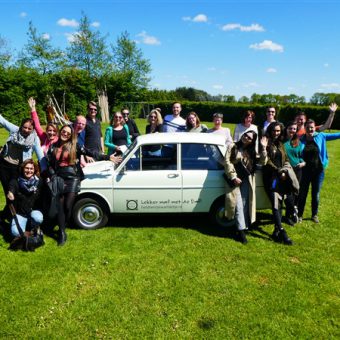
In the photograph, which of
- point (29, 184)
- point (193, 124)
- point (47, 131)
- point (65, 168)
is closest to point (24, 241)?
point (29, 184)

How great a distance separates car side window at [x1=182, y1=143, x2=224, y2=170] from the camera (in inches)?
227

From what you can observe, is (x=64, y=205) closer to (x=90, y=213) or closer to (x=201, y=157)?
(x=90, y=213)

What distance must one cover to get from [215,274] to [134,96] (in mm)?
33657

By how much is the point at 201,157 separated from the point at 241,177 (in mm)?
775

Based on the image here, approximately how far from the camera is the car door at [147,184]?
5699 mm

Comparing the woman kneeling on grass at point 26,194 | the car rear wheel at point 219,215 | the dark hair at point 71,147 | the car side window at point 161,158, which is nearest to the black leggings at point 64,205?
the woman kneeling on grass at point 26,194

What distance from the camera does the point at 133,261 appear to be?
493 cm

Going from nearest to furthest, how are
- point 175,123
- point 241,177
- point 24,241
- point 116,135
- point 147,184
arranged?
point 24,241 < point 241,177 < point 147,184 < point 116,135 < point 175,123

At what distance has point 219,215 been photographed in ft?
19.6

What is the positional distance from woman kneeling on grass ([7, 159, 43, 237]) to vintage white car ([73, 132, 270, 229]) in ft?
2.44

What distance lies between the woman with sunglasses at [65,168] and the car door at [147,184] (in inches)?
27.7

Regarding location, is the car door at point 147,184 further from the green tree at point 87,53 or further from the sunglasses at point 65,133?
the green tree at point 87,53

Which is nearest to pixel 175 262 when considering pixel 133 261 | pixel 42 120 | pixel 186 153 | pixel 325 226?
pixel 133 261

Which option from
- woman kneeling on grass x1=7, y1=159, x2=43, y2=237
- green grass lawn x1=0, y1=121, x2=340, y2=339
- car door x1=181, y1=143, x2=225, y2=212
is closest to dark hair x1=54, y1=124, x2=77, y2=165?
woman kneeling on grass x1=7, y1=159, x2=43, y2=237
